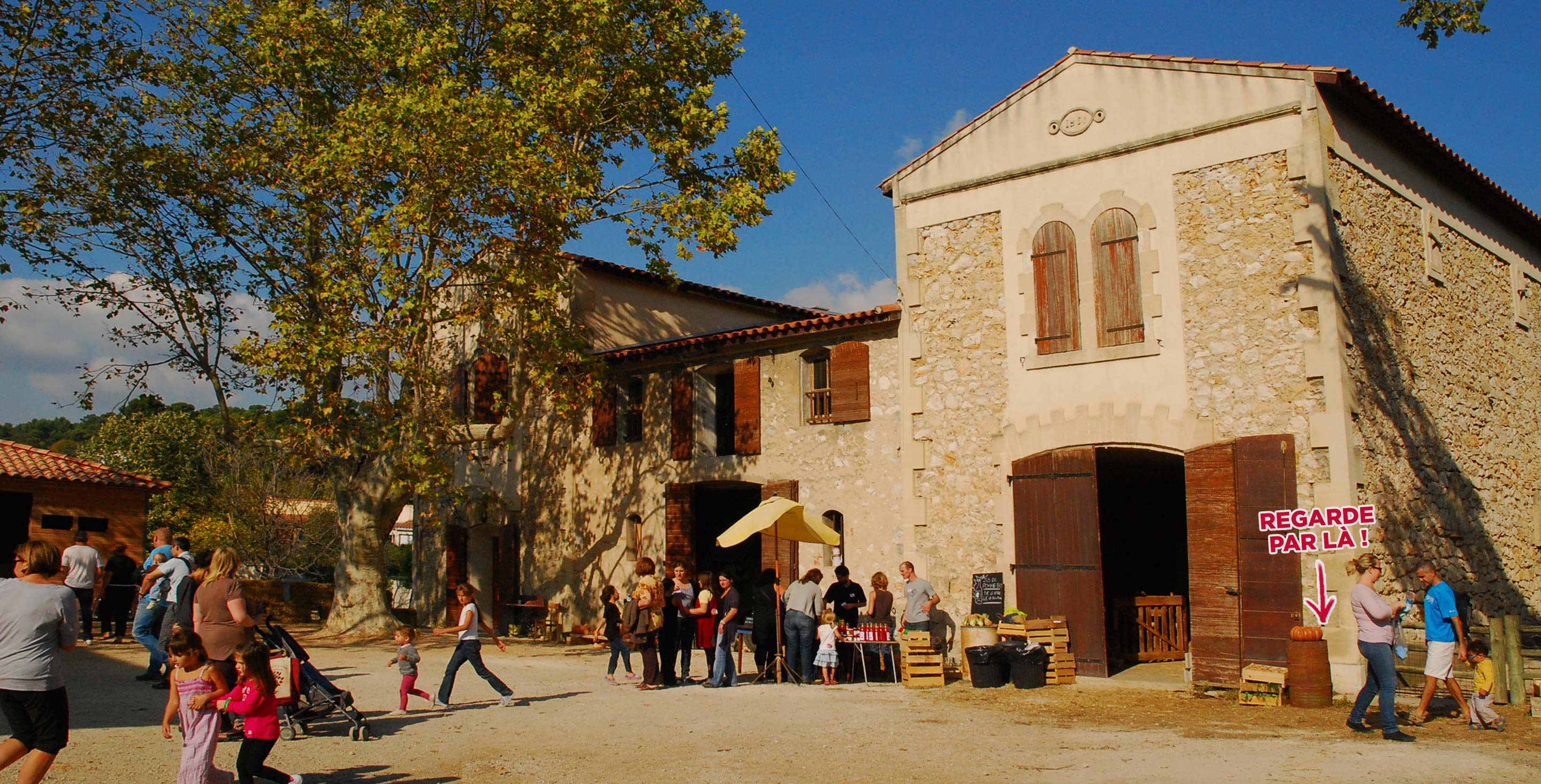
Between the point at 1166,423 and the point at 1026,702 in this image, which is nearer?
the point at 1026,702

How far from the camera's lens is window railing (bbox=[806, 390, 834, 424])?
56.3 feet

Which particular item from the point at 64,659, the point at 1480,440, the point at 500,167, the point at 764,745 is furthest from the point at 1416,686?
the point at 64,659

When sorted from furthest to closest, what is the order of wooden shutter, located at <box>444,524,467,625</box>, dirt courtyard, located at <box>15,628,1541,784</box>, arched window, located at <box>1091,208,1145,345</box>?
wooden shutter, located at <box>444,524,467,625</box> < arched window, located at <box>1091,208,1145,345</box> < dirt courtyard, located at <box>15,628,1541,784</box>

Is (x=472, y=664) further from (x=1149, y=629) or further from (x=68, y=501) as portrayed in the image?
(x=68, y=501)

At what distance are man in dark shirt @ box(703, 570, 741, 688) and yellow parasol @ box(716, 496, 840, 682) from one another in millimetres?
657

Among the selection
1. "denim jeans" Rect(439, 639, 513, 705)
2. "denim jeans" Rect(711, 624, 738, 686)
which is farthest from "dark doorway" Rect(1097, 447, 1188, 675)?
"denim jeans" Rect(439, 639, 513, 705)

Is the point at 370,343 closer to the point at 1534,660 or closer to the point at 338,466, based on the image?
the point at 338,466

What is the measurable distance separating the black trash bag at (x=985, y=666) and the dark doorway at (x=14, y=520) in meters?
17.4

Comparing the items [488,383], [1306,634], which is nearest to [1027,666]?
[1306,634]

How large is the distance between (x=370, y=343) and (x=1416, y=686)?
1413 centimetres

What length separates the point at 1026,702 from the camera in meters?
11.9

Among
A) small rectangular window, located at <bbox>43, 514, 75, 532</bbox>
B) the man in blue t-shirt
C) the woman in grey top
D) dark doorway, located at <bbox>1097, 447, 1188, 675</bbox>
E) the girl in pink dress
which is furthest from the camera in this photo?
small rectangular window, located at <bbox>43, 514, 75, 532</bbox>

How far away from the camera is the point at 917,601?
14.2m

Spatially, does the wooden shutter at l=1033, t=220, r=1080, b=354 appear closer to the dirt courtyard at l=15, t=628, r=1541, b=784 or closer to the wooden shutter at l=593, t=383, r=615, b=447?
the dirt courtyard at l=15, t=628, r=1541, b=784
